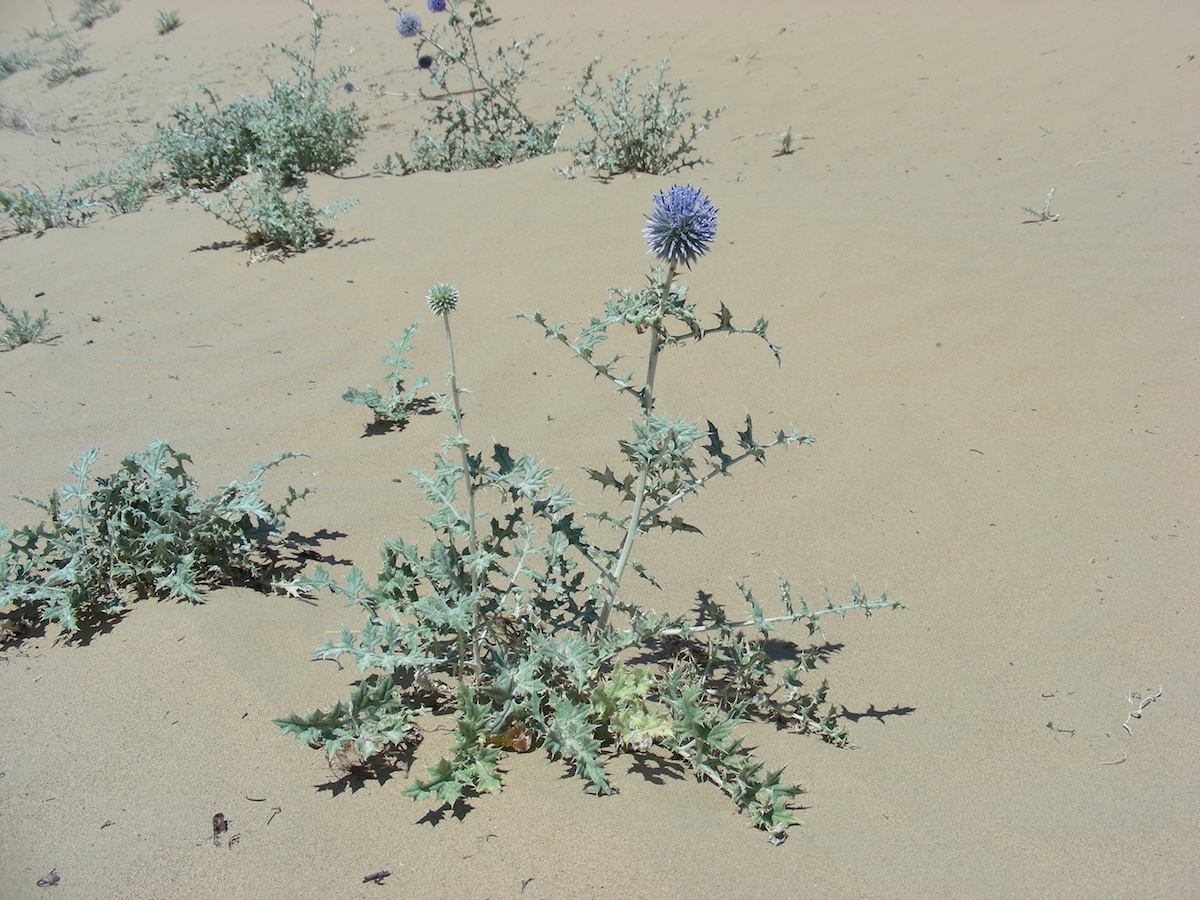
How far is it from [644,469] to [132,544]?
1.57m

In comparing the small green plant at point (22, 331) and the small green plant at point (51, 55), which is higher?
the small green plant at point (51, 55)

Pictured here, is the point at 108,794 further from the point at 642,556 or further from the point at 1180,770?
the point at 1180,770

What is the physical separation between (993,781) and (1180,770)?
46cm

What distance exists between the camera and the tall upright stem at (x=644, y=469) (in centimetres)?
186

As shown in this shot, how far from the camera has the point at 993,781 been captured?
2.14 m

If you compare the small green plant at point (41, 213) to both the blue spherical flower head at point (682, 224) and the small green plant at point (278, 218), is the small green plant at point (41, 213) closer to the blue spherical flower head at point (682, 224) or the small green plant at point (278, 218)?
the small green plant at point (278, 218)

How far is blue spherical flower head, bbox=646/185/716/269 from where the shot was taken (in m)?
1.95

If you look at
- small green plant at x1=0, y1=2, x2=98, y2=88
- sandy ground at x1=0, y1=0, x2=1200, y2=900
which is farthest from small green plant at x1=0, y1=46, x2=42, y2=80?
sandy ground at x1=0, y1=0, x2=1200, y2=900

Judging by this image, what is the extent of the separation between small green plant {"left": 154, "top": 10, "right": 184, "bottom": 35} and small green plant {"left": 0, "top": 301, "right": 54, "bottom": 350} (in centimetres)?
1339

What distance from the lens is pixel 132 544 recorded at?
2.55 metres

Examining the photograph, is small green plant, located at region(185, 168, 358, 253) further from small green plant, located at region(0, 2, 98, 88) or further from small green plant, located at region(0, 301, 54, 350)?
small green plant, located at region(0, 2, 98, 88)

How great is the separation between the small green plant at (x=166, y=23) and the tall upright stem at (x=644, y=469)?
16675 mm

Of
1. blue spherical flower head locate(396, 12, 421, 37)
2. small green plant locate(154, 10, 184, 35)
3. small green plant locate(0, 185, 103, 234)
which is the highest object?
small green plant locate(154, 10, 184, 35)

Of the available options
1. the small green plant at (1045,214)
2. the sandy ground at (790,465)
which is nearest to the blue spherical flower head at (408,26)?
the sandy ground at (790,465)
